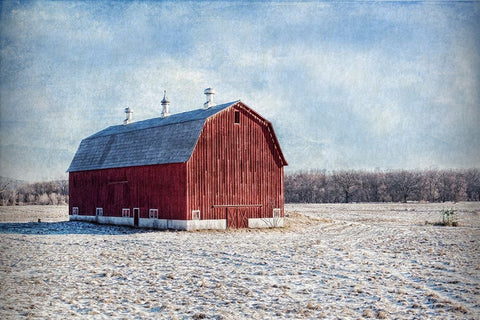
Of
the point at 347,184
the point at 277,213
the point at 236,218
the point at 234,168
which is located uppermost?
the point at 234,168

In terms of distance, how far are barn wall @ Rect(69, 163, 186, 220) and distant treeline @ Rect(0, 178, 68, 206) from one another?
26173 millimetres

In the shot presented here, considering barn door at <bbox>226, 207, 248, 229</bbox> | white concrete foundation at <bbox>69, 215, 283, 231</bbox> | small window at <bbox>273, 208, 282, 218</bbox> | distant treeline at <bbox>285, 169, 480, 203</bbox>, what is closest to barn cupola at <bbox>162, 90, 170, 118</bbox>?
white concrete foundation at <bbox>69, 215, 283, 231</bbox>

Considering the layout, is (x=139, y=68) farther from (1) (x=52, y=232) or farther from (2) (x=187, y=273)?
(1) (x=52, y=232)

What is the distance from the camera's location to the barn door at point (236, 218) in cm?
2712

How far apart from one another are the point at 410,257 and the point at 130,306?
10187mm

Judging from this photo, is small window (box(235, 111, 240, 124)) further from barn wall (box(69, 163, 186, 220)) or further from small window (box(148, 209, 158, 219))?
small window (box(148, 209, 158, 219))

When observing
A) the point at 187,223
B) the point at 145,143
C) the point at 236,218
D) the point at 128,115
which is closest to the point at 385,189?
the point at 128,115

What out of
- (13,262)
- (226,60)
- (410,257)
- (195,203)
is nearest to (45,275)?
(13,262)

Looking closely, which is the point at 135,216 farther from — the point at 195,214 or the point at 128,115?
the point at 128,115

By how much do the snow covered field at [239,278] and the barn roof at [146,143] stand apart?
259 inches

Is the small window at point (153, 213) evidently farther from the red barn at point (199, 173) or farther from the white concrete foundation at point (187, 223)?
the white concrete foundation at point (187, 223)

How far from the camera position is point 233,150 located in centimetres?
2786

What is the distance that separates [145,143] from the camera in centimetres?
3020

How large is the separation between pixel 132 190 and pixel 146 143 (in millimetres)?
2907
